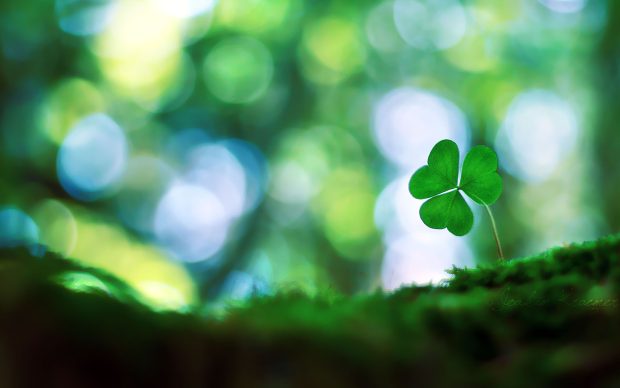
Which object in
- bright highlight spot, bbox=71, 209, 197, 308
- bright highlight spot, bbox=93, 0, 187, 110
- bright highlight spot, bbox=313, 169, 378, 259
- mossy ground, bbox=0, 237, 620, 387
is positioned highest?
bright highlight spot, bbox=93, 0, 187, 110

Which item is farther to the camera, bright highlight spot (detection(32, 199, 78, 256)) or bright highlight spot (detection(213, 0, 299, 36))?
bright highlight spot (detection(213, 0, 299, 36))

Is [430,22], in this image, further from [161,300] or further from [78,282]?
[78,282]

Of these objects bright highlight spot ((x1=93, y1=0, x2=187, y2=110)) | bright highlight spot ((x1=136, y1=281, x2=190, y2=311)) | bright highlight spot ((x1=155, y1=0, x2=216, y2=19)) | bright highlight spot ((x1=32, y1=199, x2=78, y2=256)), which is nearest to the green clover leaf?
bright highlight spot ((x1=136, y1=281, x2=190, y2=311))

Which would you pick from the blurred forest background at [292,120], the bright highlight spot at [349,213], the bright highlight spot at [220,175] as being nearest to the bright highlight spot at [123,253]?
the blurred forest background at [292,120]

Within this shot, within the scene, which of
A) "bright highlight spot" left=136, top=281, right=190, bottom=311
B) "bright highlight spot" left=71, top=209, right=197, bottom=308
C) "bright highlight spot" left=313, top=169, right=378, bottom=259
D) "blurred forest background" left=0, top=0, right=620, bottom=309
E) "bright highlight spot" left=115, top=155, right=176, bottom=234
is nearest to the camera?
"bright highlight spot" left=136, top=281, right=190, bottom=311

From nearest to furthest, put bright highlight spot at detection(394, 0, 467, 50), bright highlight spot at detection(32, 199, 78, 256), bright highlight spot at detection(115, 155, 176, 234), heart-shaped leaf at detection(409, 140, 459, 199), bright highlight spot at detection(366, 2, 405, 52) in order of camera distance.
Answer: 1. heart-shaped leaf at detection(409, 140, 459, 199)
2. bright highlight spot at detection(32, 199, 78, 256)
3. bright highlight spot at detection(115, 155, 176, 234)
4. bright highlight spot at detection(394, 0, 467, 50)
5. bright highlight spot at detection(366, 2, 405, 52)

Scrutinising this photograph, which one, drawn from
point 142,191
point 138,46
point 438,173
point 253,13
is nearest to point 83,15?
point 138,46

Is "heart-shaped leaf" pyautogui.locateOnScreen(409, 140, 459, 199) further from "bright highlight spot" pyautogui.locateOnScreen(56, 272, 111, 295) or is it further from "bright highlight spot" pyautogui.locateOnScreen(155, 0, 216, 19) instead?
"bright highlight spot" pyautogui.locateOnScreen(155, 0, 216, 19)
